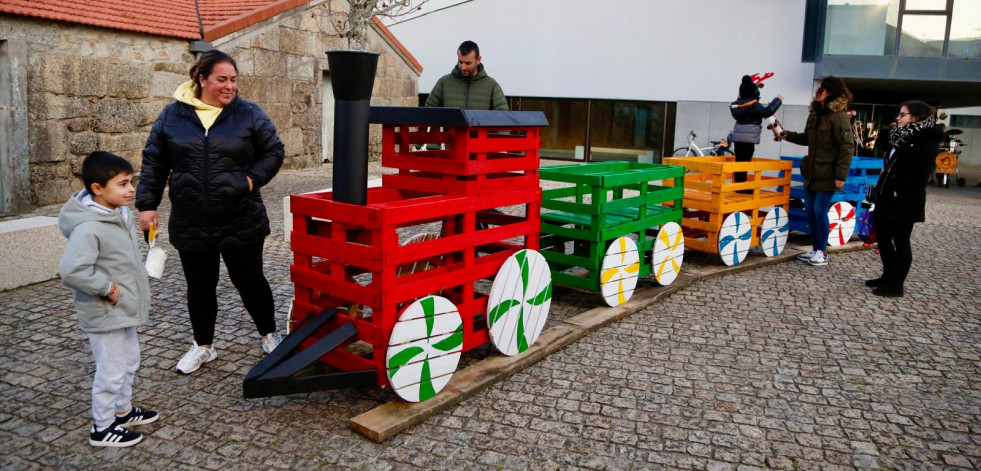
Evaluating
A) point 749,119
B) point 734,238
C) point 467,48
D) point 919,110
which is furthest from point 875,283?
point 467,48

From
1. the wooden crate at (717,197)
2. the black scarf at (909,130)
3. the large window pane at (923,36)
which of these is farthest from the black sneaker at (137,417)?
the large window pane at (923,36)

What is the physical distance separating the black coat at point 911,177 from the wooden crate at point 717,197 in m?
1.19

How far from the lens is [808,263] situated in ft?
26.2

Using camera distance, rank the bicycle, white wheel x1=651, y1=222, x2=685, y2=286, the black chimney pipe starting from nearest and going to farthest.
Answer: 1. the black chimney pipe
2. white wheel x1=651, y1=222, x2=685, y2=286
3. the bicycle

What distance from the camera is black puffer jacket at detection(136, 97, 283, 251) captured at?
3969 millimetres

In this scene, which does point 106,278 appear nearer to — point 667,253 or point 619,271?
point 619,271

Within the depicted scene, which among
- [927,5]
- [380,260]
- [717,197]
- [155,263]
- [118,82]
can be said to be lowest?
[155,263]

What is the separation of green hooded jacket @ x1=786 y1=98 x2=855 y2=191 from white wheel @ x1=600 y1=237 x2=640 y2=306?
262 centimetres

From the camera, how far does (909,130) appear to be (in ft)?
21.8

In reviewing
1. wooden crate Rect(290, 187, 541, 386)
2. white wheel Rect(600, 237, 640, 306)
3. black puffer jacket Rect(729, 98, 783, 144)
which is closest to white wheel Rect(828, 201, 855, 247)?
black puffer jacket Rect(729, 98, 783, 144)

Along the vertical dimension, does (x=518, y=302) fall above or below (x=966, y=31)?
below

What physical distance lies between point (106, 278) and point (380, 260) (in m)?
1.17

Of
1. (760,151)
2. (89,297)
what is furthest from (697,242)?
(760,151)

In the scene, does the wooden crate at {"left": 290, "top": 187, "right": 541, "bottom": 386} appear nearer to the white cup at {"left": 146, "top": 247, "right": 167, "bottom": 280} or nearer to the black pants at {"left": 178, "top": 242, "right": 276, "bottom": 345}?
the black pants at {"left": 178, "top": 242, "right": 276, "bottom": 345}
